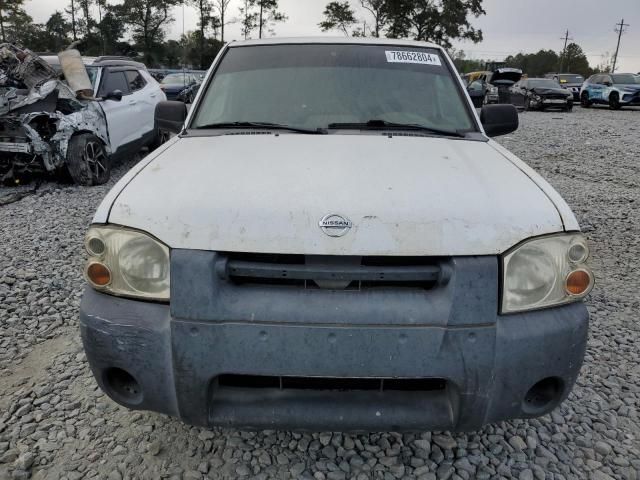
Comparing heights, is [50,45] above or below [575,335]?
above

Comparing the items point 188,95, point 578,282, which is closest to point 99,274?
point 578,282

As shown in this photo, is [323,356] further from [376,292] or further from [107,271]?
[107,271]

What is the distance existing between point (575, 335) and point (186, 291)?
4.35ft

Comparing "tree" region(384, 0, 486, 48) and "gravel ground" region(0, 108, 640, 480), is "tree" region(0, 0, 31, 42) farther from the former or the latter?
"gravel ground" region(0, 108, 640, 480)

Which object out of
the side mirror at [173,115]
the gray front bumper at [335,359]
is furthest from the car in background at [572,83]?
the gray front bumper at [335,359]

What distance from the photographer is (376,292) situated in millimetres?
1739

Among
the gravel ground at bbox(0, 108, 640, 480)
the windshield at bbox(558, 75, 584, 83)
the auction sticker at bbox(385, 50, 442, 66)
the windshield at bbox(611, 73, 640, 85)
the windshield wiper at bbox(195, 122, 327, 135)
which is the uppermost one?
the windshield at bbox(558, 75, 584, 83)

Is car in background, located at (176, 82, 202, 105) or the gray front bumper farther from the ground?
car in background, located at (176, 82, 202, 105)

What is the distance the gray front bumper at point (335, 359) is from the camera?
1.69m

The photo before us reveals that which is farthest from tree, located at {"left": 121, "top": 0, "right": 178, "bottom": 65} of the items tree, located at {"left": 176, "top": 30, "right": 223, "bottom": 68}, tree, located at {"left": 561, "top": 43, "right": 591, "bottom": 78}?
tree, located at {"left": 561, "top": 43, "right": 591, "bottom": 78}

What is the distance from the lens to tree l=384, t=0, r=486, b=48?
44000mm

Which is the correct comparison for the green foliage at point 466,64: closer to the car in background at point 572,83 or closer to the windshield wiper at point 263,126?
the car in background at point 572,83

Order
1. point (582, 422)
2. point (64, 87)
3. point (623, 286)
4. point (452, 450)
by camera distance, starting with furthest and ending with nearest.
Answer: point (64, 87)
point (623, 286)
point (582, 422)
point (452, 450)

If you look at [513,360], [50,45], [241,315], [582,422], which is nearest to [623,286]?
[582,422]
